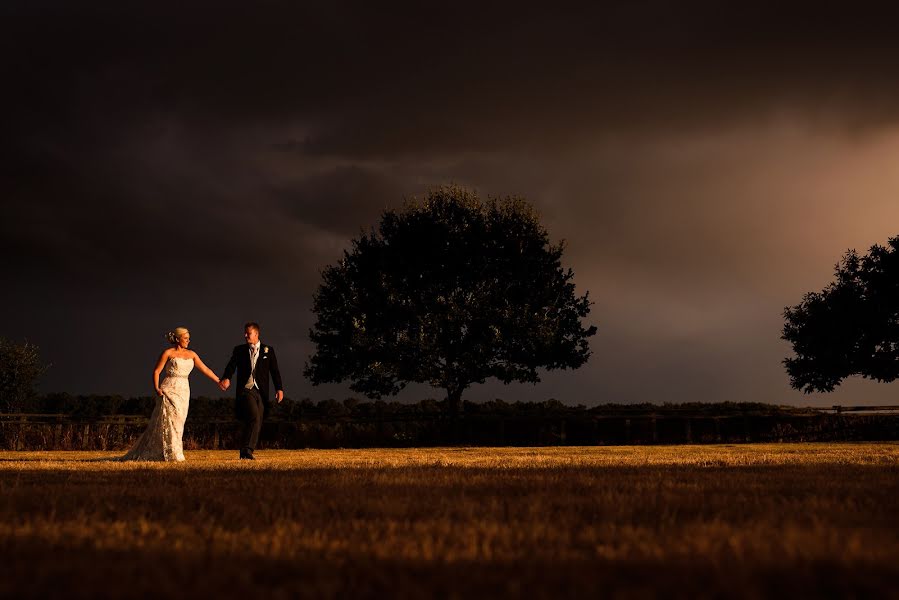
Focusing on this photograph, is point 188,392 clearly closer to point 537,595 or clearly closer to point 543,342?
point 537,595

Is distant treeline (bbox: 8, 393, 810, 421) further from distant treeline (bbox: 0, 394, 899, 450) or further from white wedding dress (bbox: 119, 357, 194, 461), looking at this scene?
white wedding dress (bbox: 119, 357, 194, 461)

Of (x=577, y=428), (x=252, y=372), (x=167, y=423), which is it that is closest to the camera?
(x=252, y=372)

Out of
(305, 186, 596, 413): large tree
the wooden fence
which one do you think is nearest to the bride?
the wooden fence

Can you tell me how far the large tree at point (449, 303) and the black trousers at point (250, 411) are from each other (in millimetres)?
23572

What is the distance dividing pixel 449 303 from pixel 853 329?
78.9 feet

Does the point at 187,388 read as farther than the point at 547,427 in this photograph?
No

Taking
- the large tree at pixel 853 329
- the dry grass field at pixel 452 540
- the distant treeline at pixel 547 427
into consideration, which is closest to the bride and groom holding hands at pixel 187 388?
the dry grass field at pixel 452 540

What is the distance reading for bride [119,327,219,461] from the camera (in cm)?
Result: 1716

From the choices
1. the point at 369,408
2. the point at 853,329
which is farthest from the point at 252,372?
the point at 853,329

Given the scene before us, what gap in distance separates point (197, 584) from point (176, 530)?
185 centimetres

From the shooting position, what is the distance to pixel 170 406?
57.3ft

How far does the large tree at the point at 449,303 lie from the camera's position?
41719 millimetres

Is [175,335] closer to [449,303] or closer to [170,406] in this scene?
[170,406]

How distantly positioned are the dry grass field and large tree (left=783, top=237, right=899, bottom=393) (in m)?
42.3
